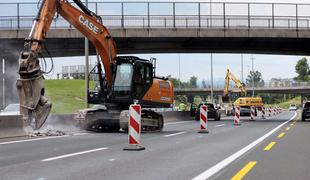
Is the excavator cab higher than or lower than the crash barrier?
higher

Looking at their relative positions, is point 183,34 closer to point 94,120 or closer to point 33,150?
point 94,120

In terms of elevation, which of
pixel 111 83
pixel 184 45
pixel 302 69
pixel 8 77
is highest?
pixel 302 69

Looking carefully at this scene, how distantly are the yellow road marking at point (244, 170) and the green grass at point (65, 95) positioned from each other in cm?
4299

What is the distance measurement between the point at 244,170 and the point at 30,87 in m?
10.1

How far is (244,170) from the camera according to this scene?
399 inches

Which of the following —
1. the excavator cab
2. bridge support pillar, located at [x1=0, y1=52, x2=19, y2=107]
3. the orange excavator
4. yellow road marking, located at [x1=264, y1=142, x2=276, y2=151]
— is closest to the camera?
yellow road marking, located at [x1=264, y1=142, x2=276, y2=151]

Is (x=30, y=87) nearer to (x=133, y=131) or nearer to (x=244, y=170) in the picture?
(x=133, y=131)

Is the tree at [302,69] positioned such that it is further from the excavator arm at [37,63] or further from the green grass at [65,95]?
the excavator arm at [37,63]

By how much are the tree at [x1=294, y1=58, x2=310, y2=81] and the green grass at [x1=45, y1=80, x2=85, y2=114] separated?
11501 cm

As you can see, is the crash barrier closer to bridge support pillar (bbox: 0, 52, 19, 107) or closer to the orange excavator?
the orange excavator

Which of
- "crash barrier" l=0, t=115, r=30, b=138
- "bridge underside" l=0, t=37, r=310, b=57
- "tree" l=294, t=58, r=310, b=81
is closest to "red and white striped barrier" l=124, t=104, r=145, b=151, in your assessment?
"crash barrier" l=0, t=115, r=30, b=138

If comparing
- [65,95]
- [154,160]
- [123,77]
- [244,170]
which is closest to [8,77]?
[123,77]

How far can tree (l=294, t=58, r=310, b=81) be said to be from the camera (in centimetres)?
18557

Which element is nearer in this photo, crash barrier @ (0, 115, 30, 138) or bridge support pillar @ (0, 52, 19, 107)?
crash barrier @ (0, 115, 30, 138)
